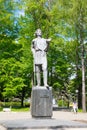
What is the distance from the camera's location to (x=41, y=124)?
44.8 feet

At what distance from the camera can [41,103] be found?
16.2 meters

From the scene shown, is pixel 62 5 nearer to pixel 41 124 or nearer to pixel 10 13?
pixel 10 13

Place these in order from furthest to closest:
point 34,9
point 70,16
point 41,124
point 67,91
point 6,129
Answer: point 67,91 → point 34,9 → point 70,16 → point 41,124 → point 6,129

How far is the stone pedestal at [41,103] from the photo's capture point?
16.1m

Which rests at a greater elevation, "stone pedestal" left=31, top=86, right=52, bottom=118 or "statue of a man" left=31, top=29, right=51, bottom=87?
"statue of a man" left=31, top=29, right=51, bottom=87

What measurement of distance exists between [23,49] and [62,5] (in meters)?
7.66

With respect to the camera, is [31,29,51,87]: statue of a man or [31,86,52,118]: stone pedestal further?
[31,29,51,87]: statue of a man

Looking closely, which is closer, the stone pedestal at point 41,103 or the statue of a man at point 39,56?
the stone pedestal at point 41,103

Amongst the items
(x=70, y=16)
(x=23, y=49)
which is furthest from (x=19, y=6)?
(x=70, y=16)

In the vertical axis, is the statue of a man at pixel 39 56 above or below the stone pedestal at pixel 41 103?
above

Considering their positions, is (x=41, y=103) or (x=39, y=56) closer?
(x=41, y=103)

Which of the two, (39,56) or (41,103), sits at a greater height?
(39,56)

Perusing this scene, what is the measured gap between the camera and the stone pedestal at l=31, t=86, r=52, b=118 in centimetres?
1612

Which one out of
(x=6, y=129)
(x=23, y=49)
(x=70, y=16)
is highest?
(x=70, y=16)
